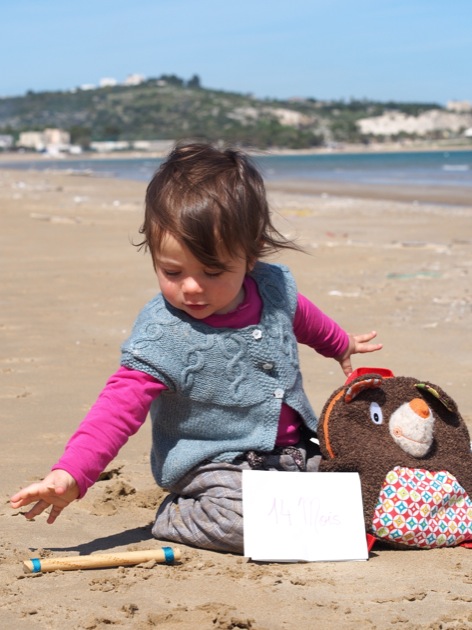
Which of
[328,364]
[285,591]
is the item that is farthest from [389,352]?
[285,591]

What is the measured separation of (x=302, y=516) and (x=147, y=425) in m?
1.48

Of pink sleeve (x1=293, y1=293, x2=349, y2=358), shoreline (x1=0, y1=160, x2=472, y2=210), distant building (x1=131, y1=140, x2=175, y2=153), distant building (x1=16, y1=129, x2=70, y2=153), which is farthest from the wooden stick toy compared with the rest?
distant building (x1=16, y1=129, x2=70, y2=153)

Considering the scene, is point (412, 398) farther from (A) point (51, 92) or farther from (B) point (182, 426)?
(A) point (51, 92)

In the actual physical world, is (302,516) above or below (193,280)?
below

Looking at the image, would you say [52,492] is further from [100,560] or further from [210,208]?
[210,208]

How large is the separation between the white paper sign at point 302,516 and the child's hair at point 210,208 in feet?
2.16

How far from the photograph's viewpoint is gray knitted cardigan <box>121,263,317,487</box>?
2.83 m

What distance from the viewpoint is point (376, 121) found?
13088cm

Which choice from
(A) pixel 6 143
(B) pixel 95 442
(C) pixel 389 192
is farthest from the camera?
(A) pixel 6 143

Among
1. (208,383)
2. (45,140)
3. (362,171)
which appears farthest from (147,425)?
(45,140)

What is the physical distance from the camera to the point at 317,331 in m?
3.32

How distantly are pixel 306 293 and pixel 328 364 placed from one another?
2171 millimetres

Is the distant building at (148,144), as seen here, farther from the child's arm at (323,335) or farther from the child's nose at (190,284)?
the child's nose at (190,284)

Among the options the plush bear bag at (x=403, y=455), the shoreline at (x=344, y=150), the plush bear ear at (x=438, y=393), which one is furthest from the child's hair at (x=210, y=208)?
the shoreline at (x=344, y=150)
